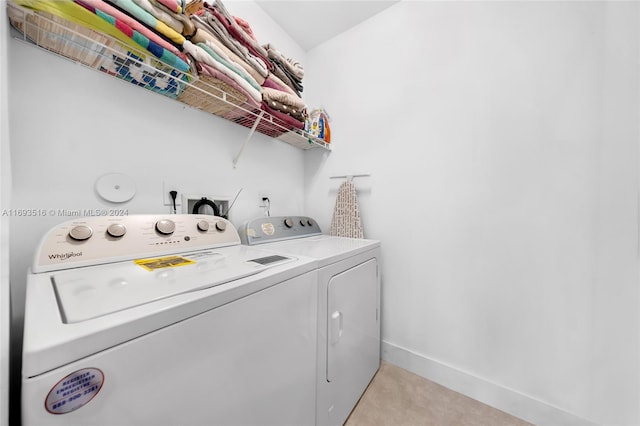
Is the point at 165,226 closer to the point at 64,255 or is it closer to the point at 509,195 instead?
the point at 64,255

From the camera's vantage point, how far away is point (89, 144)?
0.98 metres

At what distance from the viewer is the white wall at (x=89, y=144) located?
33.1 inches

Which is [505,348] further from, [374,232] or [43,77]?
[43,77]

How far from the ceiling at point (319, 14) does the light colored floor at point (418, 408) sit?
2.65 meters

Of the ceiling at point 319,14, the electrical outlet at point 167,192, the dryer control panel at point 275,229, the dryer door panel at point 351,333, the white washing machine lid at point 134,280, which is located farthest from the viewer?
the ceiling at point 319,14

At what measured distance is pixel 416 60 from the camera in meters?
1.61

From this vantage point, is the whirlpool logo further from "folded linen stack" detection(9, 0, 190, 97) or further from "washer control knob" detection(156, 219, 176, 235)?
"folded linen stack" detection(9, 0, 190, 97)

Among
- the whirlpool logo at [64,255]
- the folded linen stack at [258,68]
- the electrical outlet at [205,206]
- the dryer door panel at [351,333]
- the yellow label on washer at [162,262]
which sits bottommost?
the dryer door panel at [351,333]

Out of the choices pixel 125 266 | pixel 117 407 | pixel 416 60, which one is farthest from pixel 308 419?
pixel 416 60

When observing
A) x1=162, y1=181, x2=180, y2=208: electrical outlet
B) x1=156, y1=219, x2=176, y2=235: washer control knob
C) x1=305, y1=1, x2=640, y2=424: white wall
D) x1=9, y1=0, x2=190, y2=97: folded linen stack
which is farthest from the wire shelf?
x1=305, y1=1, x2=640, y2=424: white wall

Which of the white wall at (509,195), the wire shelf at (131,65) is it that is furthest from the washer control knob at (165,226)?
the white wall at (509,195)

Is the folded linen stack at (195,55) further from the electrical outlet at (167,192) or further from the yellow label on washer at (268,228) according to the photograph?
the yellow label on washer at (268,228)

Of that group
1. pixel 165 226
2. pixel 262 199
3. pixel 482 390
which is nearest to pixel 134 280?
pixel 165 226

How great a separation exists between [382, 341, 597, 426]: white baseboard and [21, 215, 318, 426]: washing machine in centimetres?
93
